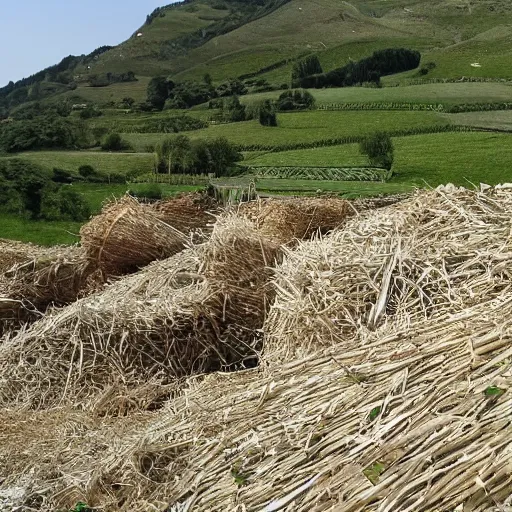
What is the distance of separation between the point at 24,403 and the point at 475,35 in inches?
3817

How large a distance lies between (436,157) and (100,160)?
19519 millimetres

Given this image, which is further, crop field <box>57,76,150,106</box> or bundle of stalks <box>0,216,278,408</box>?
crop field <box>57,76,150,106</box>

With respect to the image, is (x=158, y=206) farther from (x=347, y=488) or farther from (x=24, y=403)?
(x=347, y=488)

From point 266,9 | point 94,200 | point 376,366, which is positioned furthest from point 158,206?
point 266,9

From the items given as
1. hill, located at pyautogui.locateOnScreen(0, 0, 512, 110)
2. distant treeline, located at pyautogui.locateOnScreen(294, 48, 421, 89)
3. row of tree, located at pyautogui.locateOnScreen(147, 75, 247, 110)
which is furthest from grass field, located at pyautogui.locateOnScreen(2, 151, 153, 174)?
hill, located at pyautogui.locateOnScreen(0, 0, 512, 110)

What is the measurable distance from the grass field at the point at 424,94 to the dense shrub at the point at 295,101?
0.99 m

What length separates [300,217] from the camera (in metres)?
Answer: 6.39

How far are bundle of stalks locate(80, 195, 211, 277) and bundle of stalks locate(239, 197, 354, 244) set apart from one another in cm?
78

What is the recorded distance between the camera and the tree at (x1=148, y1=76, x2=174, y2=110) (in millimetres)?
84869

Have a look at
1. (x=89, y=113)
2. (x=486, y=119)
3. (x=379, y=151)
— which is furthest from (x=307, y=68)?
(x=379, y=151)

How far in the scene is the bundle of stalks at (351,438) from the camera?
2.42 m

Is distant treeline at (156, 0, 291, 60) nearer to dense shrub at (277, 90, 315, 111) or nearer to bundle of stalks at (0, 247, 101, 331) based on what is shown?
dense shrub at (277, 90, 315, 111)

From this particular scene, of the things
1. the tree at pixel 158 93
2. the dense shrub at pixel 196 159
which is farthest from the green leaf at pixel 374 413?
the tree at pixel 158 93

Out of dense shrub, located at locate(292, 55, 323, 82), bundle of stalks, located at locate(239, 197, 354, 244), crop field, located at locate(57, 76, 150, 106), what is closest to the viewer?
bundle of stalks, located at locate(239, 197, 354, 244)
